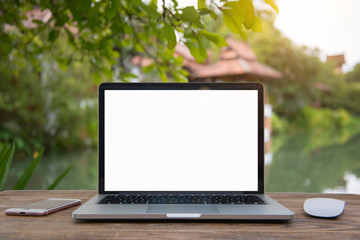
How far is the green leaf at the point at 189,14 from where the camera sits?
0.82 meters

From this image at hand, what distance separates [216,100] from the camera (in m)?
0.90

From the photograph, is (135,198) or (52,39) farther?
(52,39)

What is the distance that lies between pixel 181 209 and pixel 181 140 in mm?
218

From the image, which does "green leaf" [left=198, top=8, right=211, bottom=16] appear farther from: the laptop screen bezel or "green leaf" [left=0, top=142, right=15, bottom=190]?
"green leaf" [left=0, top=142, right=15, bottom=190]

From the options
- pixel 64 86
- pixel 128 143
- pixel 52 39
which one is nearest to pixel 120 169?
pixel 128 143

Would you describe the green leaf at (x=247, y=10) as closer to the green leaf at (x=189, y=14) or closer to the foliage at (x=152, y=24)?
the foliage at (x=152, y=24)

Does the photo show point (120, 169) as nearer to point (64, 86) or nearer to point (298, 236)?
point (298, 236)

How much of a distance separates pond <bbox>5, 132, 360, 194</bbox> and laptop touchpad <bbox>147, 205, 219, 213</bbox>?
124 inches

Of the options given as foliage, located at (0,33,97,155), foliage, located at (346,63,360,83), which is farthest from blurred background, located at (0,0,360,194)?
foliage, located at (346,63,360,83)

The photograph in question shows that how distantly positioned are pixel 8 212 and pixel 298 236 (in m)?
0.66

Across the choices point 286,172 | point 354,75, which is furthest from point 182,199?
point 354,75

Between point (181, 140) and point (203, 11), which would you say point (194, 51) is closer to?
point (203, 11)

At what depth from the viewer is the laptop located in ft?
2.87

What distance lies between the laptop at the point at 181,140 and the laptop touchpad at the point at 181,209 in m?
0.10
